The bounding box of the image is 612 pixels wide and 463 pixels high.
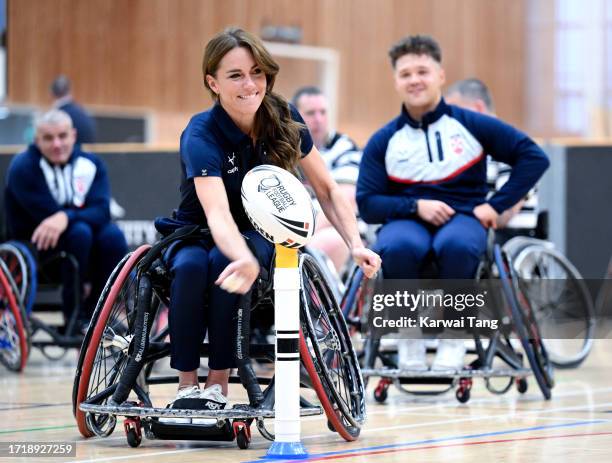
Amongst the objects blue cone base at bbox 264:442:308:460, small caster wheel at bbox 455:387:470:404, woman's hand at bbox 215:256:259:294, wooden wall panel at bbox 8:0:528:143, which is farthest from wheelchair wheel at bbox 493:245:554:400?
wooden wall panel at bbox 8:0:528:143

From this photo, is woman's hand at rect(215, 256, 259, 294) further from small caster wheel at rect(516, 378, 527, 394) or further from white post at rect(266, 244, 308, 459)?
small caster wheel at rect(516, 378, 527, 394)

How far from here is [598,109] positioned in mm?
17672

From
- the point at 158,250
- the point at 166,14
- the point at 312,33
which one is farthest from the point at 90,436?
the point at 312,33

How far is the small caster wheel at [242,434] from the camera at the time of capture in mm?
3213

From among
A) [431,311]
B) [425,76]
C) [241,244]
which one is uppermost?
[425,76]

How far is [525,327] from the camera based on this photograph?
447 cm

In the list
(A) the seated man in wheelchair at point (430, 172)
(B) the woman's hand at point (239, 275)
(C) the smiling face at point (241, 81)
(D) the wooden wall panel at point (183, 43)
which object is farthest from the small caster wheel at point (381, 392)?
(D) the wooden wall panel at point (183, 43)

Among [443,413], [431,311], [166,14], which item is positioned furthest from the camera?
[166,14]

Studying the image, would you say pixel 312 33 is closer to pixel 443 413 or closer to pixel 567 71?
pixel 567 71

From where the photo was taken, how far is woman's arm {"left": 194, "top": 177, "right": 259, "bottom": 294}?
109 inches

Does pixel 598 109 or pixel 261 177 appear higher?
pixel 598 109

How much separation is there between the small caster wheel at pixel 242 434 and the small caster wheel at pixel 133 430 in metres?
0.27

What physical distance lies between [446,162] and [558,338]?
1853 millimetres

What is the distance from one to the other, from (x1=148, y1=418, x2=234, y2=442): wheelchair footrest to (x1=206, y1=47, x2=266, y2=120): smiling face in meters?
0.83
